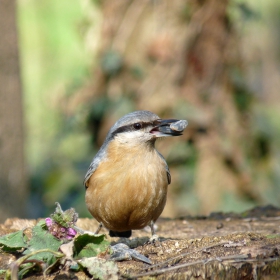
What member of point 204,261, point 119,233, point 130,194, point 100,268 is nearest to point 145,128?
point 130,194

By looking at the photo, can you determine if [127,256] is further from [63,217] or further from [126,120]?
[126,120]

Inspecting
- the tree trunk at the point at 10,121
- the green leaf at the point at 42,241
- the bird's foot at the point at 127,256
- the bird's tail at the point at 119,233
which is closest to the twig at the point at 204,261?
the bird's foot at the point at 127,256

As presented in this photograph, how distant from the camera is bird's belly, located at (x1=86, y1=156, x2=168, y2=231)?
186 inches

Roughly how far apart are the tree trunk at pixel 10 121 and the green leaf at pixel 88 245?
4373mm

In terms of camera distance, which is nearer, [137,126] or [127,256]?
[127,256]

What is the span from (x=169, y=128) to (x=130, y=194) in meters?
0.73

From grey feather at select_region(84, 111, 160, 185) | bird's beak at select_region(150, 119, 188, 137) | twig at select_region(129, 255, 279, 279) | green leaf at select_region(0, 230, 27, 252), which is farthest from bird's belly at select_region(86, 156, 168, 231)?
twig at select_region(129, 255, 279, 279)

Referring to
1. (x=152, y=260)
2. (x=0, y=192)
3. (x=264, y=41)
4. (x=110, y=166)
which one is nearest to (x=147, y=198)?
(x=110, y=166)

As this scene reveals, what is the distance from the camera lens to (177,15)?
9.83 meters

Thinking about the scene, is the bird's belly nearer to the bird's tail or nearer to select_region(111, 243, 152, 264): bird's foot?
the bird's tail

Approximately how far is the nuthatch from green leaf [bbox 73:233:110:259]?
119cm

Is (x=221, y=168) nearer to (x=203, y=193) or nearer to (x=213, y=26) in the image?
(x=203, y=193)

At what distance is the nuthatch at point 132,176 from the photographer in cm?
474

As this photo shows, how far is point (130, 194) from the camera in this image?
4707 millimetres
